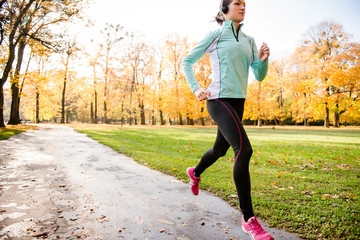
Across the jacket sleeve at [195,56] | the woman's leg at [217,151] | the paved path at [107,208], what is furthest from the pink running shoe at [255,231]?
the jacket sleeve at [195,56]

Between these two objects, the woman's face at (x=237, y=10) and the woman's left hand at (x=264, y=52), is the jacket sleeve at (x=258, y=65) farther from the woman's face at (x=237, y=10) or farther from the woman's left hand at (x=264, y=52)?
the woman's face at (x=237, y=10)

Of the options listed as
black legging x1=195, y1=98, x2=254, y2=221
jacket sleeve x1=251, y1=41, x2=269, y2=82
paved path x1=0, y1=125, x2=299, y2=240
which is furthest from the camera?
jacket sleeve x1=251, y1=41, x2=269, y2=82

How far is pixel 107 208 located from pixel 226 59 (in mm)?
2234

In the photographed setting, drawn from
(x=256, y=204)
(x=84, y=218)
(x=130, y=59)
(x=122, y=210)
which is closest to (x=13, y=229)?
(x=84, y=218)

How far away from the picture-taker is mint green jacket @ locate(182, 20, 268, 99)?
223 centimetres

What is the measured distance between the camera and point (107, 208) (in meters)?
2.66

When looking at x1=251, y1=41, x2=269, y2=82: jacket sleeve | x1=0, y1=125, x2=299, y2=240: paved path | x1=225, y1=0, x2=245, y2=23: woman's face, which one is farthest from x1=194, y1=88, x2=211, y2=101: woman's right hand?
x1=0, y1=125, x2=299, y2=240: paved path

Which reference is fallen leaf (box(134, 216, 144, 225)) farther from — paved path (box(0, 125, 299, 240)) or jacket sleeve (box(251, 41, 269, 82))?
jacket sleeve (box(251, 41, 269, 82))

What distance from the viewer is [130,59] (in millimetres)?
33125

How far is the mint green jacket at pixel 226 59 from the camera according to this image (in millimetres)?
2234

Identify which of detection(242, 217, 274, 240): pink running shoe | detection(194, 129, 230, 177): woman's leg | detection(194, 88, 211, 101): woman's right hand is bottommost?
detection(242, 217, 274, 240): pink running shoe

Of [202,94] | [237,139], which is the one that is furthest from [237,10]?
[237,139]

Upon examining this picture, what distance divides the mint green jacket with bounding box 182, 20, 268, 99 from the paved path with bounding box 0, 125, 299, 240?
1.39 m

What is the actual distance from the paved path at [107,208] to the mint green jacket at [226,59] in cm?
139
